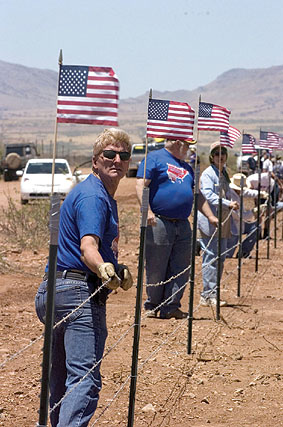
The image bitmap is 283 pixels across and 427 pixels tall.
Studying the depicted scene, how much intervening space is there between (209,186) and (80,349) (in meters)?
5.33

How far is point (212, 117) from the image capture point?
355 inches

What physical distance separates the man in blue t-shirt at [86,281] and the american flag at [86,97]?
30 cm

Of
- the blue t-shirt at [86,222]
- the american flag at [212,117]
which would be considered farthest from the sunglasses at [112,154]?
the american flag at [212,117]

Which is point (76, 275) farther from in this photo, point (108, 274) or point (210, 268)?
point (210, 268)

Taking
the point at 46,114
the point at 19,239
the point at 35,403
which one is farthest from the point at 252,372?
the point at 46,114

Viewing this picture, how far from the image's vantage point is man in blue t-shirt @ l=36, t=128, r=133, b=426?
13.4 feet

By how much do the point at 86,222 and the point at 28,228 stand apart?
10766 millimetres

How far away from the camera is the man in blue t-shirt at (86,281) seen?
4082mm

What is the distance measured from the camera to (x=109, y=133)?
4508mm

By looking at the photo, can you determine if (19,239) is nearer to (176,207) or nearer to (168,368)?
(176,207)

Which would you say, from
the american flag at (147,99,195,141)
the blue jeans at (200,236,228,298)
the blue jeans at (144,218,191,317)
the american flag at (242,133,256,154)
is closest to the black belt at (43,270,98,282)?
the american flag at (147,99,195,141)

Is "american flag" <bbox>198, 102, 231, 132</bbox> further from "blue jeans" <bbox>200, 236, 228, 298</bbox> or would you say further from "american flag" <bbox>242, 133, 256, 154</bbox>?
"american flag" <bbox>242, 133, 256, 154</bbox>

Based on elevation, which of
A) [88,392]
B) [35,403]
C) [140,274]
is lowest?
[35,403]

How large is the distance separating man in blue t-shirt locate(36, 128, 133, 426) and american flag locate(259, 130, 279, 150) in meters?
9.57
